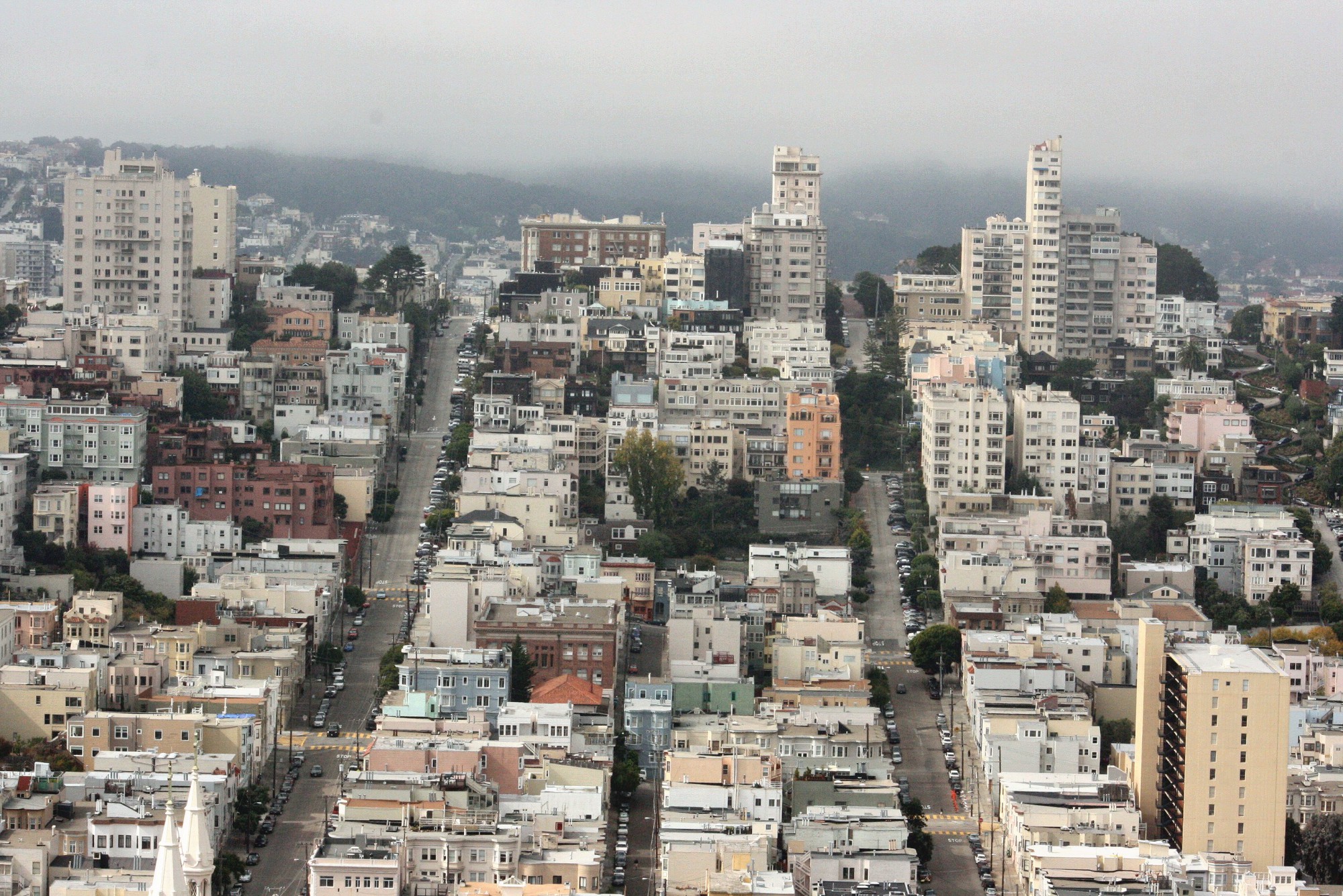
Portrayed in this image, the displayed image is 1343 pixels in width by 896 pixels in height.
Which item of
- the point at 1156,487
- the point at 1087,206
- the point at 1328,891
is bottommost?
the point at 1328,891

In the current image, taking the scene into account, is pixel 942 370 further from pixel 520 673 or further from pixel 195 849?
pixel 195 849

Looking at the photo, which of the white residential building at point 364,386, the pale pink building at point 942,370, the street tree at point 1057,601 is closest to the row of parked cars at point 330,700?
the street tree at point 1057,601

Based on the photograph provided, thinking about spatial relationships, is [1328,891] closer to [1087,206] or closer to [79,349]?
[79,349]

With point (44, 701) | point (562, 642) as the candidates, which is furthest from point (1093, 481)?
point (44, 701)

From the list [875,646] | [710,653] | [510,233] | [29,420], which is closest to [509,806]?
[710,653]

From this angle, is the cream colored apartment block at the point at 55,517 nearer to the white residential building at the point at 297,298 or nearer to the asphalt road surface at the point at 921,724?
the asphalt road surface at the point at 921,724

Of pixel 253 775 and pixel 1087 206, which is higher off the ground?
pixel 1087 206

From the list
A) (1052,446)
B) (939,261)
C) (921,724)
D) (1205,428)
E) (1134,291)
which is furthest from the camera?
(939,261)
